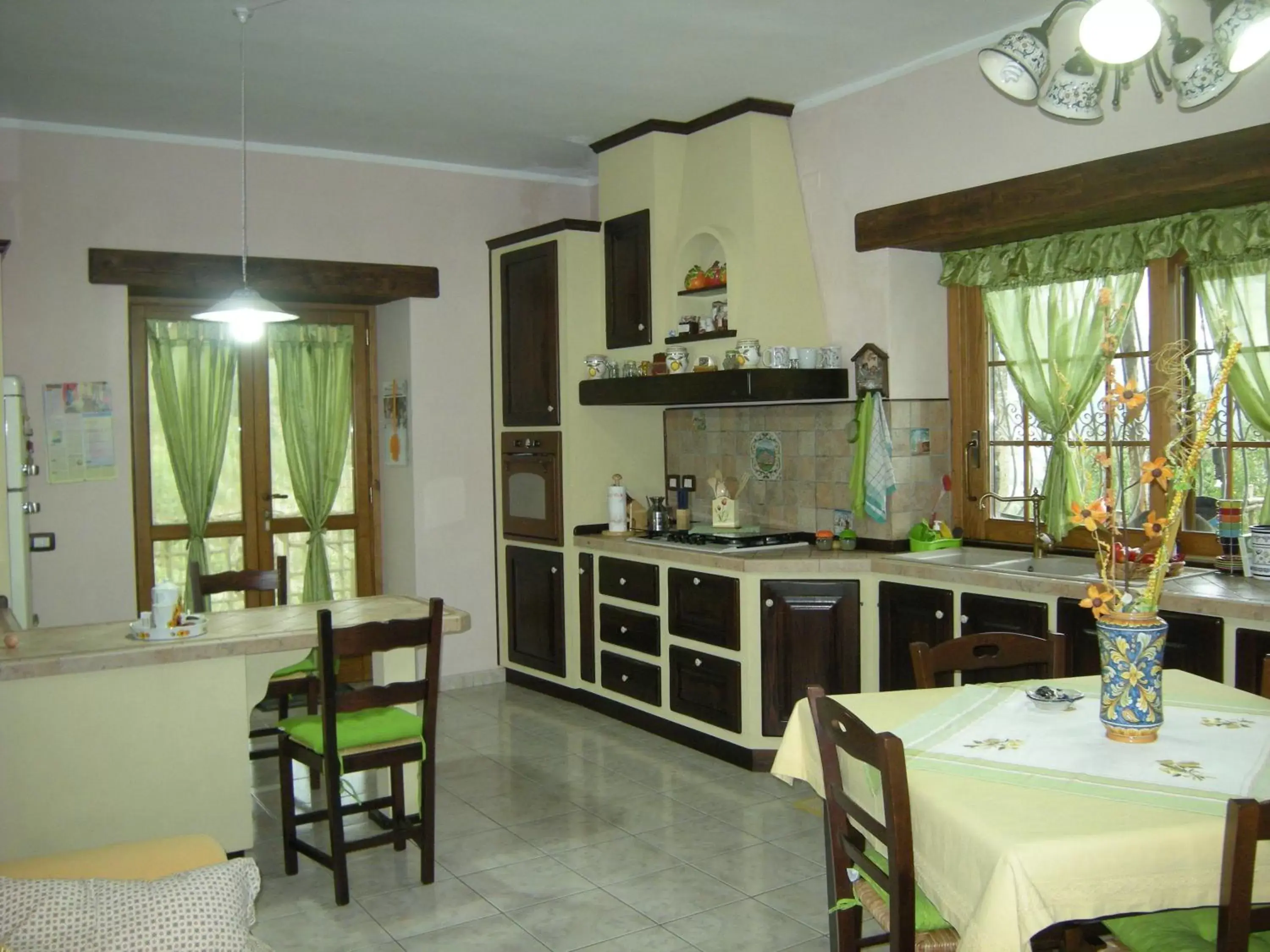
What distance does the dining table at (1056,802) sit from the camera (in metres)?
1.75

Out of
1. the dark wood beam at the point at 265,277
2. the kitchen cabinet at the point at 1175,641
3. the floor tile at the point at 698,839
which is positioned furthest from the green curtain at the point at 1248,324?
the dark wood beam at the point at 265,277

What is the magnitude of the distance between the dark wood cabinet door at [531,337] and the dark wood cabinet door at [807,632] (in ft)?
5.43

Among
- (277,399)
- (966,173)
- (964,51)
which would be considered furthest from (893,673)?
(277,399)

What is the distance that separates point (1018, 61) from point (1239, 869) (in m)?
1.71

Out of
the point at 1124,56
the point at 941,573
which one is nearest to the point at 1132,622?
the point at 1124,56

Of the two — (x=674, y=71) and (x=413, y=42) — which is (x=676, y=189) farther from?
(x=413, y=42)

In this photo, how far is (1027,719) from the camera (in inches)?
95.0

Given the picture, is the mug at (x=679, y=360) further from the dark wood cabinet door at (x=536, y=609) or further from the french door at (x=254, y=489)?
the french door at (x=254, y=489)

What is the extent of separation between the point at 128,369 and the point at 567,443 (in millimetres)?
2041

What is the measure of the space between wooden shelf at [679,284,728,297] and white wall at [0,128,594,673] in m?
1.38

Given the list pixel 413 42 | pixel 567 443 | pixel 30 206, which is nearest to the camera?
pixel 413 42

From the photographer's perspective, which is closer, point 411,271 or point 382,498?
point 411,271

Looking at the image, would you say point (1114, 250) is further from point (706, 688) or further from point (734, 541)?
point (706, 688)

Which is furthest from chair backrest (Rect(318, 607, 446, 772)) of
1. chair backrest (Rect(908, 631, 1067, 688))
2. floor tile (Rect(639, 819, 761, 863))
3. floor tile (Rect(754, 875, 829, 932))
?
chair backrest (Rect(908, 631, 1067, 688))
